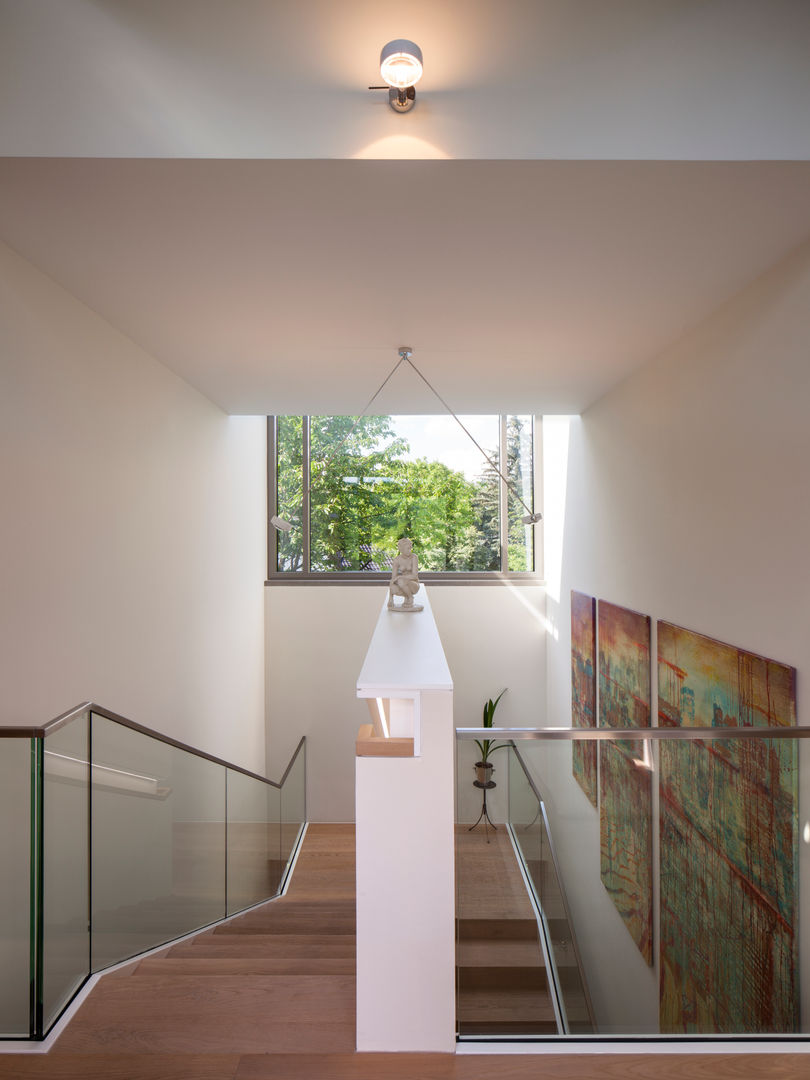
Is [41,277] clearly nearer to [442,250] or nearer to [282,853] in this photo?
[442,250]

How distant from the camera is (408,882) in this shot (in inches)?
71.2

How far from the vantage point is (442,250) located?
238cm

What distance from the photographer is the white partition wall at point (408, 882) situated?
179 centimetres

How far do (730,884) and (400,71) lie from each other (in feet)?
8.56

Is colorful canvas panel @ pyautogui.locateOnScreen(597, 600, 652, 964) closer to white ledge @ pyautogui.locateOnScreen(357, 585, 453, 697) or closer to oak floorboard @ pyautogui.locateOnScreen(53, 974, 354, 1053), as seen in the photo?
white ledge @ pyautogui.locateOnScreen(357, 585, 453, 697)

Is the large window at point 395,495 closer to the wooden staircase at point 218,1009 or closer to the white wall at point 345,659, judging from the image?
the white wall at point 345,659

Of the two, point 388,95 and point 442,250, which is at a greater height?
point 388,95

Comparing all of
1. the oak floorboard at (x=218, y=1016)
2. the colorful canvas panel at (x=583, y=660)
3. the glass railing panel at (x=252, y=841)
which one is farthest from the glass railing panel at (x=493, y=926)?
the colorful canvas panel at (x=583, y=660)

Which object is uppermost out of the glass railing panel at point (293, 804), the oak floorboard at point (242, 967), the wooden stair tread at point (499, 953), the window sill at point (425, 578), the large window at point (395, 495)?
the large window at point (395, 495)

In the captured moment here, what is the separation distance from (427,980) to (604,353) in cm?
302

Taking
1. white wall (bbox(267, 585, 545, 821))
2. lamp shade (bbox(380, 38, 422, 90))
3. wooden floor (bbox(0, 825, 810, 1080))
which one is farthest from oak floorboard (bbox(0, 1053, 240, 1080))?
white wall (bbox(267, 585, 545, 821))

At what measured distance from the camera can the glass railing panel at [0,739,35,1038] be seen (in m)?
1.96

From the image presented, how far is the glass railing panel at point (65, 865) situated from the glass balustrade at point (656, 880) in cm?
121

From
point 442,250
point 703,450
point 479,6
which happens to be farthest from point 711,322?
point 479,6
